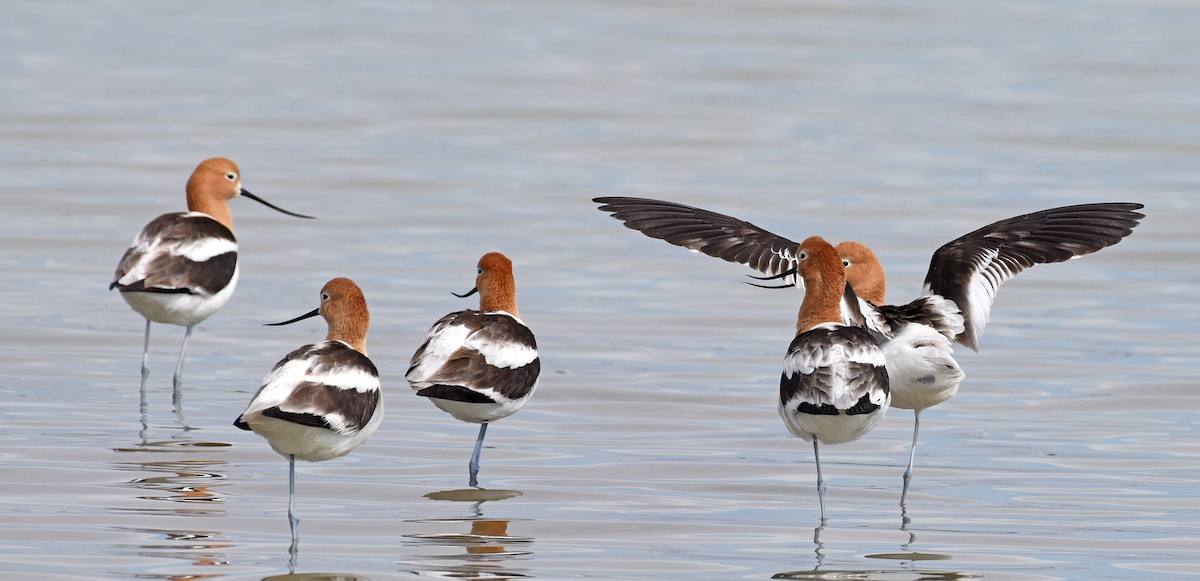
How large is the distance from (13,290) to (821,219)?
943 cm

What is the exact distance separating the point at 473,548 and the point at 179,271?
186 inches

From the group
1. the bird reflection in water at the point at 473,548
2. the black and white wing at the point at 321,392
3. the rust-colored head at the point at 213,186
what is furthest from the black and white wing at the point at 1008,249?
the rust-colored head at the point at 213,186

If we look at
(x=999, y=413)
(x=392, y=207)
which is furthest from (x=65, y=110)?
(x=999, y=413)

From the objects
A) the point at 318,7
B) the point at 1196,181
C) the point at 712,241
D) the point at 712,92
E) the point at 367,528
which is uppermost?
the point at 318,7

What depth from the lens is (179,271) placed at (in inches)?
456

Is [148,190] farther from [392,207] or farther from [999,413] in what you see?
[999,413]

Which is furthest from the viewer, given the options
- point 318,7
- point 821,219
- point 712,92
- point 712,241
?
point 318,7

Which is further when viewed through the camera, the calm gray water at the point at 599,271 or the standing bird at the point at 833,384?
the calm gray water at the point at 599,271

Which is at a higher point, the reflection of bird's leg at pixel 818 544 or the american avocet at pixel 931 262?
the american avocet at pixel 931 262

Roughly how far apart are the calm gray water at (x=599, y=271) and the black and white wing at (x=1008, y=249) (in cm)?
100

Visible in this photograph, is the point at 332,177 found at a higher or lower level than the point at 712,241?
higher

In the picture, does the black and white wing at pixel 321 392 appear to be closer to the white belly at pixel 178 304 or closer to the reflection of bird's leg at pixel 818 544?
the reflection of bird's leg at pixel 818 544

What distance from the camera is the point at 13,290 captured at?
50.9 ft

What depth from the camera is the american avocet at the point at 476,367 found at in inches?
328
